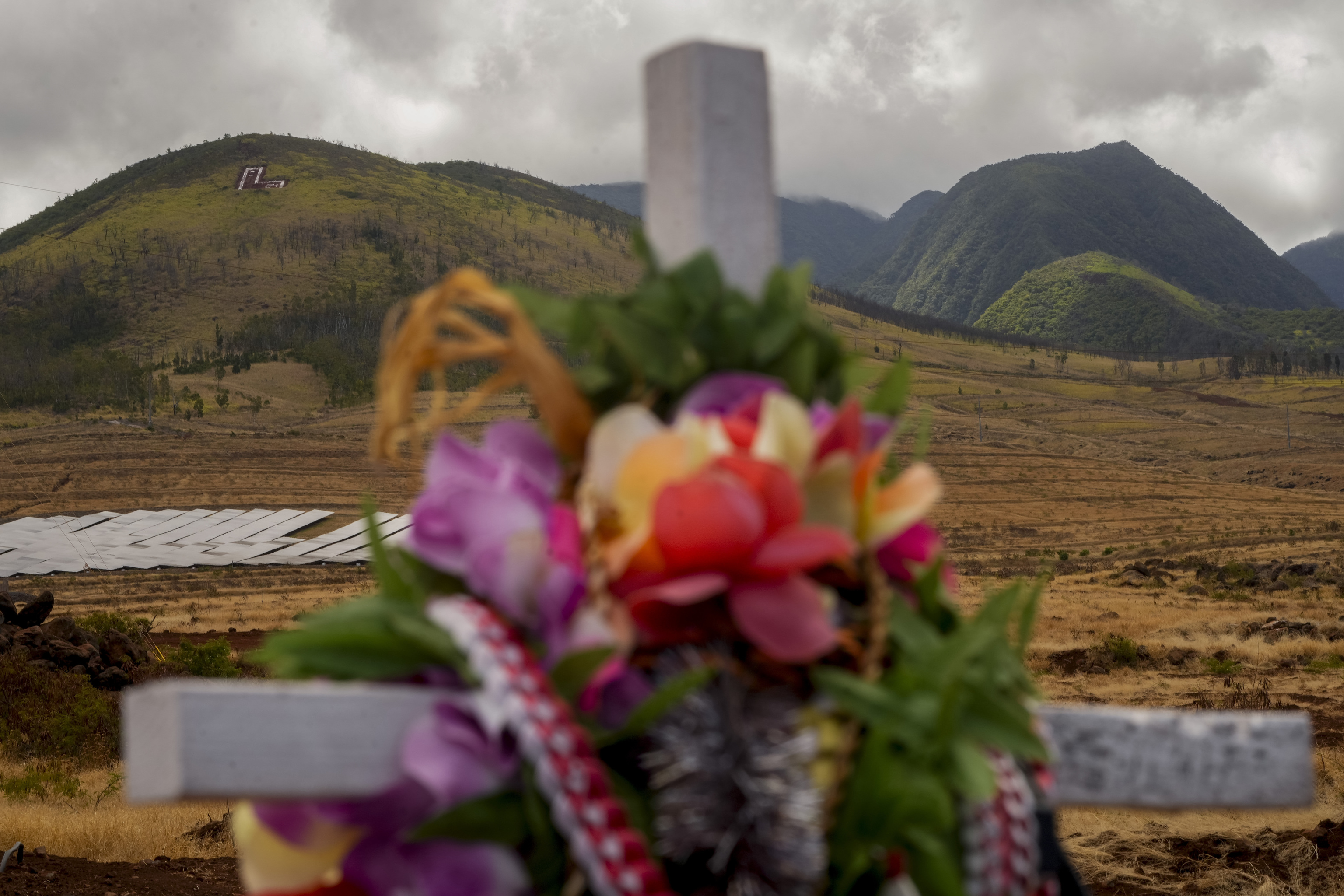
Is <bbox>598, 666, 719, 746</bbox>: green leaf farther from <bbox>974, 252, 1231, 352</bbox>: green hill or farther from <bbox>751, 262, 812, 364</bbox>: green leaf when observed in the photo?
<bbox>974, 252, 1231, 352</bbox>: green hill

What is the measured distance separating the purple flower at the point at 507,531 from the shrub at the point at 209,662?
14766mm

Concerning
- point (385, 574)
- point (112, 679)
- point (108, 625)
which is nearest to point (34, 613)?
point (108, 625)

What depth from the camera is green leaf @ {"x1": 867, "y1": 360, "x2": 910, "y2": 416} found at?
136cm

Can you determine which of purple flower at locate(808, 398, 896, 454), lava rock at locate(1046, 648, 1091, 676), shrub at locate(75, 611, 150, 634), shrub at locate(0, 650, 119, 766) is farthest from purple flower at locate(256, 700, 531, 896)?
shrub at locate(75, 611, 150, 634)

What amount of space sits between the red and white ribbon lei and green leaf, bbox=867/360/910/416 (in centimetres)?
60

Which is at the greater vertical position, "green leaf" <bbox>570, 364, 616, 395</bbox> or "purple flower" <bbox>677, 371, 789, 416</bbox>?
"green leaf" <bbox>570, 364, 616, 395</bbox>

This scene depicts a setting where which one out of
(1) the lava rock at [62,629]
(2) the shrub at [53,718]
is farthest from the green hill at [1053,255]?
(2) the shrub at [53,718]

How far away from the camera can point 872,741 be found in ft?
3.36

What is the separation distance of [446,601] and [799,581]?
376 millimetres

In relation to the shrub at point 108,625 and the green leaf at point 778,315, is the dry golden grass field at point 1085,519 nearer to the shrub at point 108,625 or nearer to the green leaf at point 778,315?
the green leaf at point 778,315

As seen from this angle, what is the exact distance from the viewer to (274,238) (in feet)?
348

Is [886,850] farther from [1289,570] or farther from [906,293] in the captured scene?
[906,293]

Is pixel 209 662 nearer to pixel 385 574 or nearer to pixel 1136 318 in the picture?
pixel 385 574

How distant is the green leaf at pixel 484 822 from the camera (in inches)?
38.2
